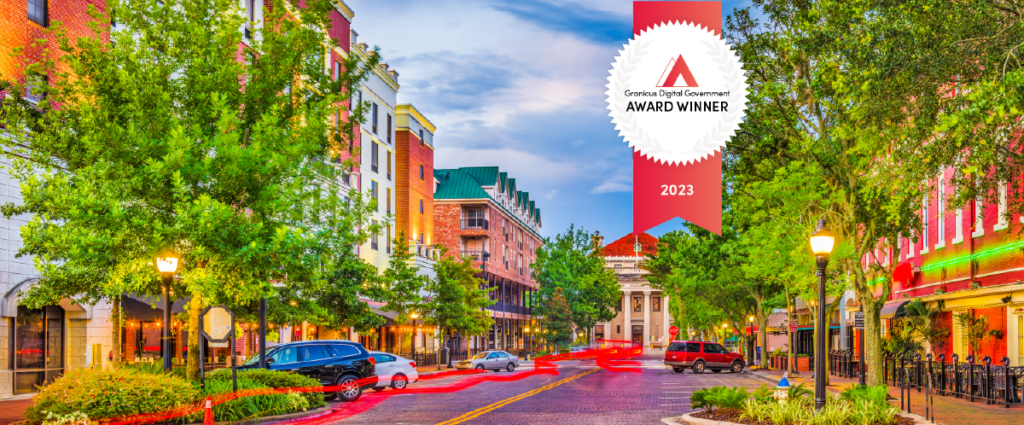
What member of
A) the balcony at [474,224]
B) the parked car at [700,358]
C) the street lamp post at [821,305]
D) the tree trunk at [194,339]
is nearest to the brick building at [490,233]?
the balcony at [474,224]

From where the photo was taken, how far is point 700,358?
45.3 metres

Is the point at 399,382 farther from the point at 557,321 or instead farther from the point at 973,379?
the point at 557,321

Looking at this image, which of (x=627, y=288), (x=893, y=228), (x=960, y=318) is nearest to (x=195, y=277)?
(x=893, y=228)

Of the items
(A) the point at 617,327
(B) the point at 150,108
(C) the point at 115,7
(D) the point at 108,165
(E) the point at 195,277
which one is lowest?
(A) the point at 617,327

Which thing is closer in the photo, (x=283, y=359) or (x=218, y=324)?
(x=218, y=324)

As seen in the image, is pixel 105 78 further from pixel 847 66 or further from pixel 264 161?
pixel 847 66

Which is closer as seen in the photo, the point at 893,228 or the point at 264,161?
the point at 264,161

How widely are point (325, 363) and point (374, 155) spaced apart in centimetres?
2882

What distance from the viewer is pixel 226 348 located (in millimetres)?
36094

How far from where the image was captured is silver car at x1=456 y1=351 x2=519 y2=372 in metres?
45.1

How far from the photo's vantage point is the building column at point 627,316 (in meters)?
130

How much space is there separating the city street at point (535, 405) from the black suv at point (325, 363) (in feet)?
2.05

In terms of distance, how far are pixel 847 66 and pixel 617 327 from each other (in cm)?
11627

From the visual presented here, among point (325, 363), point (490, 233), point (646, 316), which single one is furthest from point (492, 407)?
point (646, 316)
